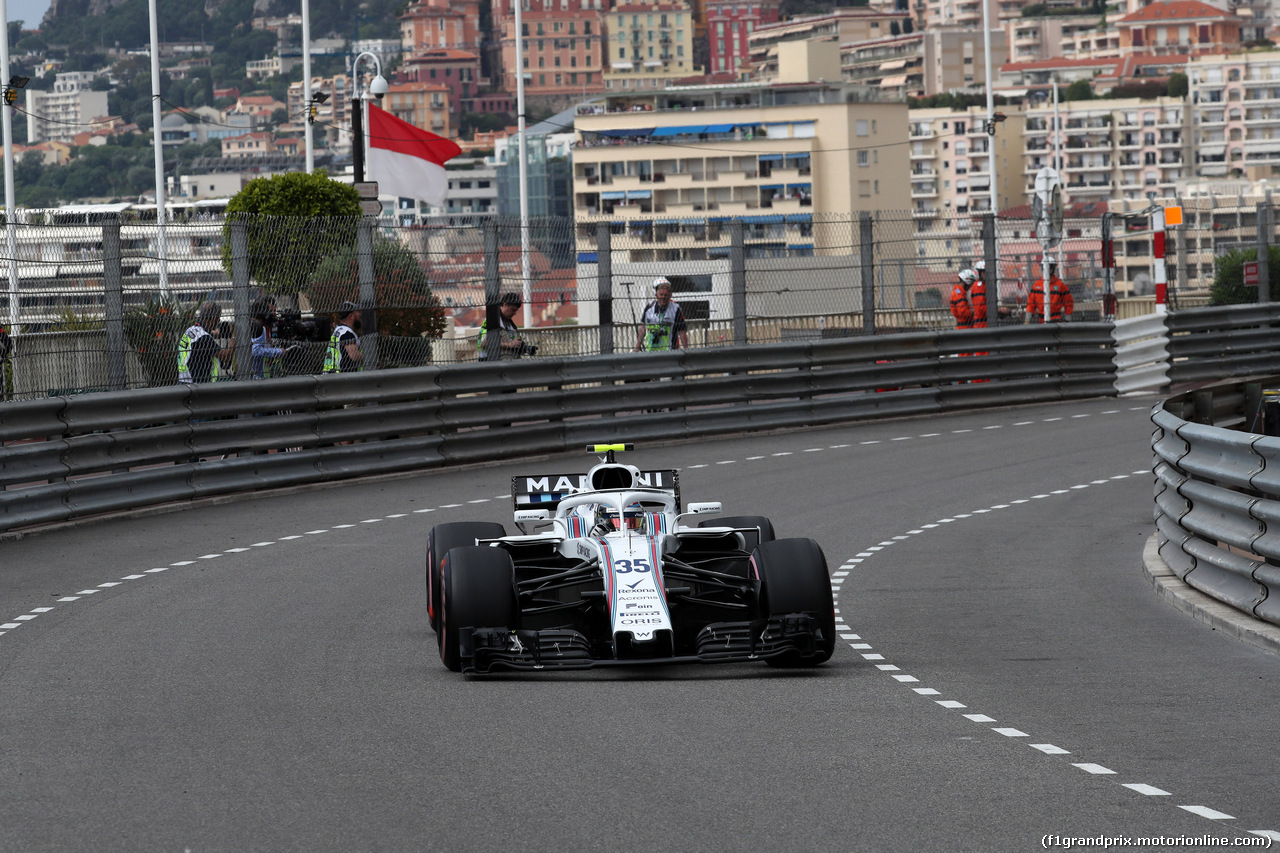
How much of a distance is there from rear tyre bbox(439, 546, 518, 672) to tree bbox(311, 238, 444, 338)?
9.00 metres

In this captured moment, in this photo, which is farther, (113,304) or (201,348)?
(201,348)

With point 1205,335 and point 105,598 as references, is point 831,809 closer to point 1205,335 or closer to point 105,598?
point 105,598

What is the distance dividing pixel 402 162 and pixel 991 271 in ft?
38.0

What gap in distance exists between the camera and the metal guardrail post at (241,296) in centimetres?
1588

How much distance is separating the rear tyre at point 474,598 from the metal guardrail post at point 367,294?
918 centimetres

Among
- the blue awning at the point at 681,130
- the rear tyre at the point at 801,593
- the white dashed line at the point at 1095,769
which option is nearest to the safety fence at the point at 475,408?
the rear tyre at the point at 801,593

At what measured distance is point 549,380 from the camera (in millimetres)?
18703

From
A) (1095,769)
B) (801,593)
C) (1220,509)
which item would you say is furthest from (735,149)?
(1095,769)

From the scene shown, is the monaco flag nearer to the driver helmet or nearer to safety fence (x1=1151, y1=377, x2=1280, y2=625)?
safety fence (x1=1151, y1=377, x2=1280, y2=625)

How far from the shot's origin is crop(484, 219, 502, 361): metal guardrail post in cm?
1827

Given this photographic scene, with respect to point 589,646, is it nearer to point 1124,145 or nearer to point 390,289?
point 390,289

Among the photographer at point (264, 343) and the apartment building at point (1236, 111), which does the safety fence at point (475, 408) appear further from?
the apartment building at point (1236, 111)

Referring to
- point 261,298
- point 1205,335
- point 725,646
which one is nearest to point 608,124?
point 1205,335

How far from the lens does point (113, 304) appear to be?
15.0m
